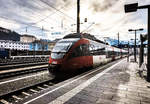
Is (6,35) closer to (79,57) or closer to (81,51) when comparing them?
(81,51)

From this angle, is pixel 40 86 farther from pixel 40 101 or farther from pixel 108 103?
pixel 108 103

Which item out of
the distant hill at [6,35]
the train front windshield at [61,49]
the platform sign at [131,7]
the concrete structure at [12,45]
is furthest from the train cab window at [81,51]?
the distant hill at [6,35]

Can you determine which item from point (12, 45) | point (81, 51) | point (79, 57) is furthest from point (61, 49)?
point (12, 45)

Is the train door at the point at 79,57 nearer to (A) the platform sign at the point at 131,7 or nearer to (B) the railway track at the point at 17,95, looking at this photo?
(B) the railway track at the point at 17,95

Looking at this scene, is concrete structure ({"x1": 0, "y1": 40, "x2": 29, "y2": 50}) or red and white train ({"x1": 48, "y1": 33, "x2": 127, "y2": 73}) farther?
concrete structure ({"x1": 0, "y1": 40, "x2": 29, "y2": 50})

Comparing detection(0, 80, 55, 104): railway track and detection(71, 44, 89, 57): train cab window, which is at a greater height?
detection(71, 44, 89, 57): train cab window

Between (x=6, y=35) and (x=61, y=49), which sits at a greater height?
(x=6, y=35)

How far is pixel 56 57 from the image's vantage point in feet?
24.1

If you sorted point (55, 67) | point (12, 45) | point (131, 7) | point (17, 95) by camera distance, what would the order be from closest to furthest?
point (17, 95), point (131, 7), point (55, 67), point (12, 45)

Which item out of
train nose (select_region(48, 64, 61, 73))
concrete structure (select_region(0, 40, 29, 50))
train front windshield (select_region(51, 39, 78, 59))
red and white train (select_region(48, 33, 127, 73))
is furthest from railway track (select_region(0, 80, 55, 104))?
concrete structure (select_region(0, 40, 29, 50))

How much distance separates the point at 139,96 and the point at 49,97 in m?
3.44

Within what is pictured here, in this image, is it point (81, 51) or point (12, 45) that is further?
point (12, 45)

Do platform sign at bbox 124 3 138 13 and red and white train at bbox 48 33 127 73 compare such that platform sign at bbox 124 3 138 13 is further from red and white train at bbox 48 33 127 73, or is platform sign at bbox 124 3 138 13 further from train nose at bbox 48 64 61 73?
train nose at bbox 48 64 61 73

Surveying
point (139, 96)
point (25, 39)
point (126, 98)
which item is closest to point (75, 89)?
point (126, 98)
